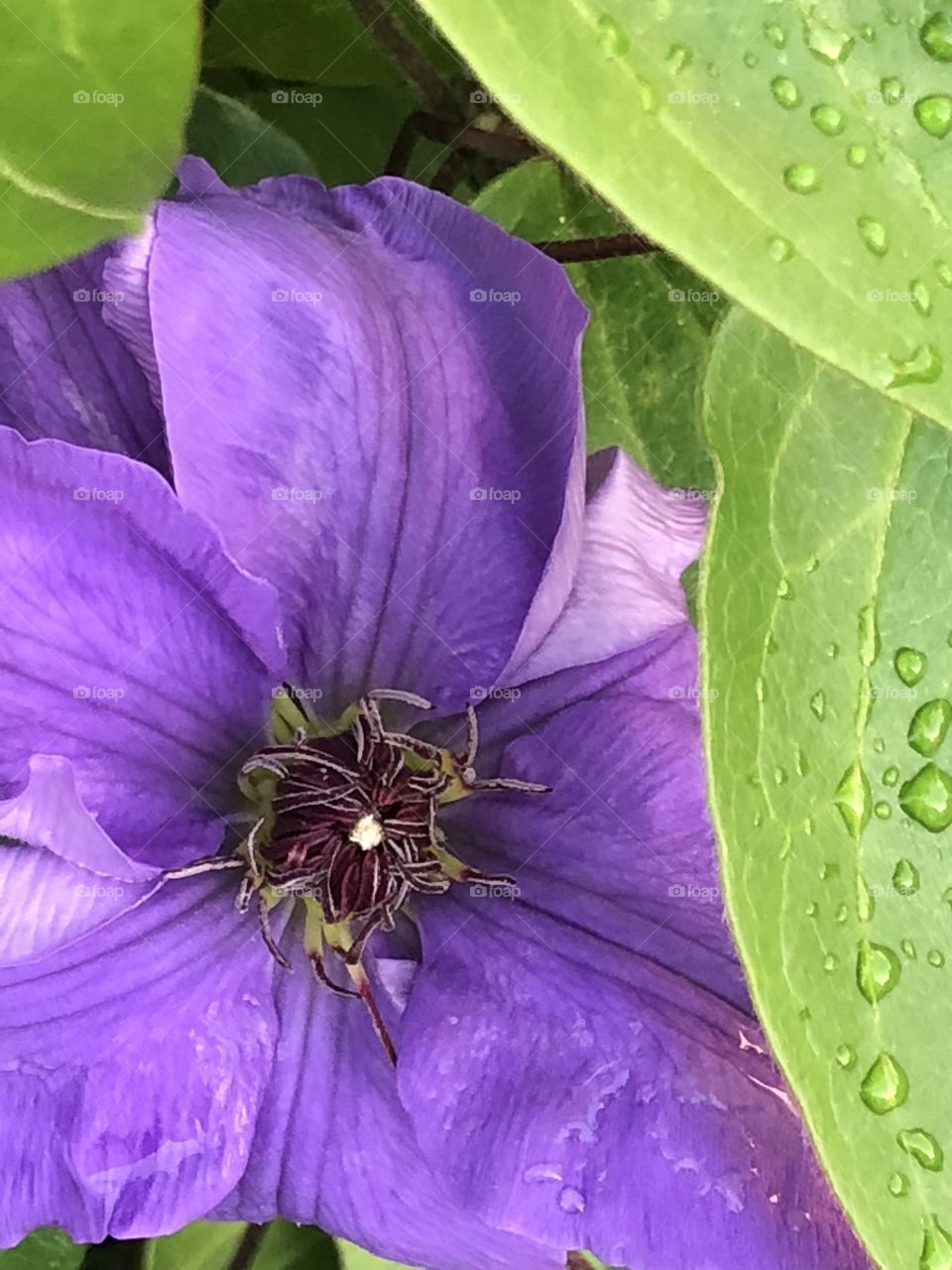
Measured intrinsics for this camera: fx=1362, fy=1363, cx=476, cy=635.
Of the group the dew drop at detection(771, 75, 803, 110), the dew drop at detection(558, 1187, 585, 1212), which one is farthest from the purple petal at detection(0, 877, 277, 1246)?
the dew drop at detection(771, 75, 803, 110)

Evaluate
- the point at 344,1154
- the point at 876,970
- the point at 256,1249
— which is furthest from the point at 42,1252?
the point at 876,970

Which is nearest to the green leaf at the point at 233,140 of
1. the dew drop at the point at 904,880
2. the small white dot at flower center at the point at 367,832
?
the small white dot at flower center at the point at 367,832

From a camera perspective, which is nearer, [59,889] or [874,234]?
[874,234]

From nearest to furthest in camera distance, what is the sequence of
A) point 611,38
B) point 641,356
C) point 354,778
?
1. point 611,38
2. point 354,778
3. point 641,356

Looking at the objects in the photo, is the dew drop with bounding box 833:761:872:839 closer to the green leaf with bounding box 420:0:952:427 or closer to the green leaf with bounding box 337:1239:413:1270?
the green leaf with bounding box 420:0:952:427

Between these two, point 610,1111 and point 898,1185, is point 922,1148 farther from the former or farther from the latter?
point 610,1111

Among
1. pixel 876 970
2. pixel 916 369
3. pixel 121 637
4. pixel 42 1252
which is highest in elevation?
pixel 916 369
